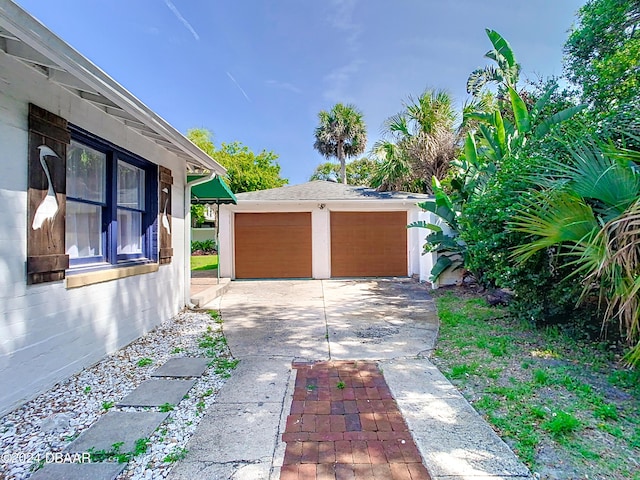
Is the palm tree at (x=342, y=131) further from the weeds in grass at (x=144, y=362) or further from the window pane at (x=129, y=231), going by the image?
the weeds in grass at (x=144, y=362)

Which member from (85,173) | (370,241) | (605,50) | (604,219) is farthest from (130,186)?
(605,50)

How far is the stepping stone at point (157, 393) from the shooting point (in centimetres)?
308

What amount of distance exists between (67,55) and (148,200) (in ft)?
10.3

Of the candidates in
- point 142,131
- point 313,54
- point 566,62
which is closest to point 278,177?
point 313,54

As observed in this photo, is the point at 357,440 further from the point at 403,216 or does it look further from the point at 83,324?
the point at 403,216

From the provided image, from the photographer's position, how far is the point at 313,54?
13.5 metres

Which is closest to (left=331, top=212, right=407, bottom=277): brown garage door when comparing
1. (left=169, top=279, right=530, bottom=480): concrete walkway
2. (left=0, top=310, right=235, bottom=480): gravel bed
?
(left=169, top=279, right=530, bottom=480): concrete walkway

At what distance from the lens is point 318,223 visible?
11391mm

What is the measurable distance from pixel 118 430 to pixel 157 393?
641 mm

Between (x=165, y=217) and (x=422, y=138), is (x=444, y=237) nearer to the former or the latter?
(x=422, y=138)

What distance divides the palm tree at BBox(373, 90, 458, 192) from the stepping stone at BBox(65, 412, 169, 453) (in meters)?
12.7

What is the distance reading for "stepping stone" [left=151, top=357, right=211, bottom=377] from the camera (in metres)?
3.72

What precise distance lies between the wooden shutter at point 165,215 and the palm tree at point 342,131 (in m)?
21.2

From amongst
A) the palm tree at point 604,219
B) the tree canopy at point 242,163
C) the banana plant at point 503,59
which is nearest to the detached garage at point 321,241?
the banana plant at point 503,59
